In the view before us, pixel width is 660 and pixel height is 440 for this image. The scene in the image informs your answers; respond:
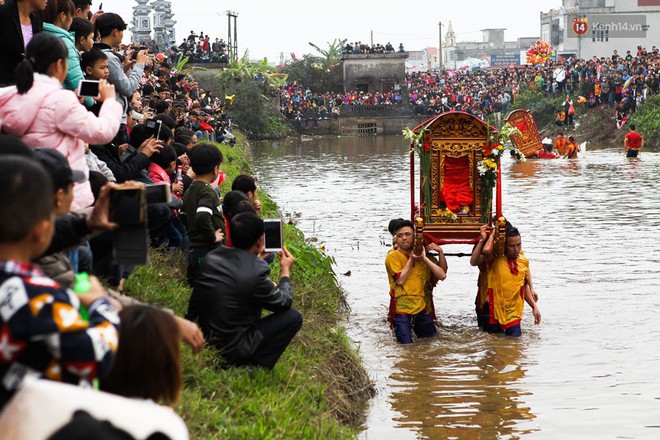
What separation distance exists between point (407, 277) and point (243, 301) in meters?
4.04

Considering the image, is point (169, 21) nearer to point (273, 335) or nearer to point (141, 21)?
point (141, 21)

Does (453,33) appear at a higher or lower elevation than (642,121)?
higher

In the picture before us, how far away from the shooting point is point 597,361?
9992 mm

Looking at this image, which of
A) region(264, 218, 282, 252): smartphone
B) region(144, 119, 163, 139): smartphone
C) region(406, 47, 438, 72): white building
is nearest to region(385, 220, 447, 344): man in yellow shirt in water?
region(144, 119, 163, 139): smartphone

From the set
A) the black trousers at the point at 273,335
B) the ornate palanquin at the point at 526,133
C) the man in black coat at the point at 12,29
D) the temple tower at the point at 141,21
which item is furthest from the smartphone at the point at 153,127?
the temple tower at the point at 141,21

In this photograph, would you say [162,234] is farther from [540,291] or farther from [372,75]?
[372,75]

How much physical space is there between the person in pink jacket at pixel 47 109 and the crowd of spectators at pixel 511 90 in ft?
130

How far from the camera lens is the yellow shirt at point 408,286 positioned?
10.8 m

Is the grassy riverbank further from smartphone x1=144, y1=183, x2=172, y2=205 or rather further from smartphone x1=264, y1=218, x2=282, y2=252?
smartphone x1=144, y1=183, x2=172, y2=205

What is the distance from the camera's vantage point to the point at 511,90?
2466 inches

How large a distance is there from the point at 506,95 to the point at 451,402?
173ft

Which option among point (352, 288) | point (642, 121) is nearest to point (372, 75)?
point (642, 121)

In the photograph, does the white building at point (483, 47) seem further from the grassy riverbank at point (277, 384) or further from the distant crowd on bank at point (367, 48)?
the grassy riverbank at point (277, 384)

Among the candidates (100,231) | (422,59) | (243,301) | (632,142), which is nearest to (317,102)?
(632,142)
